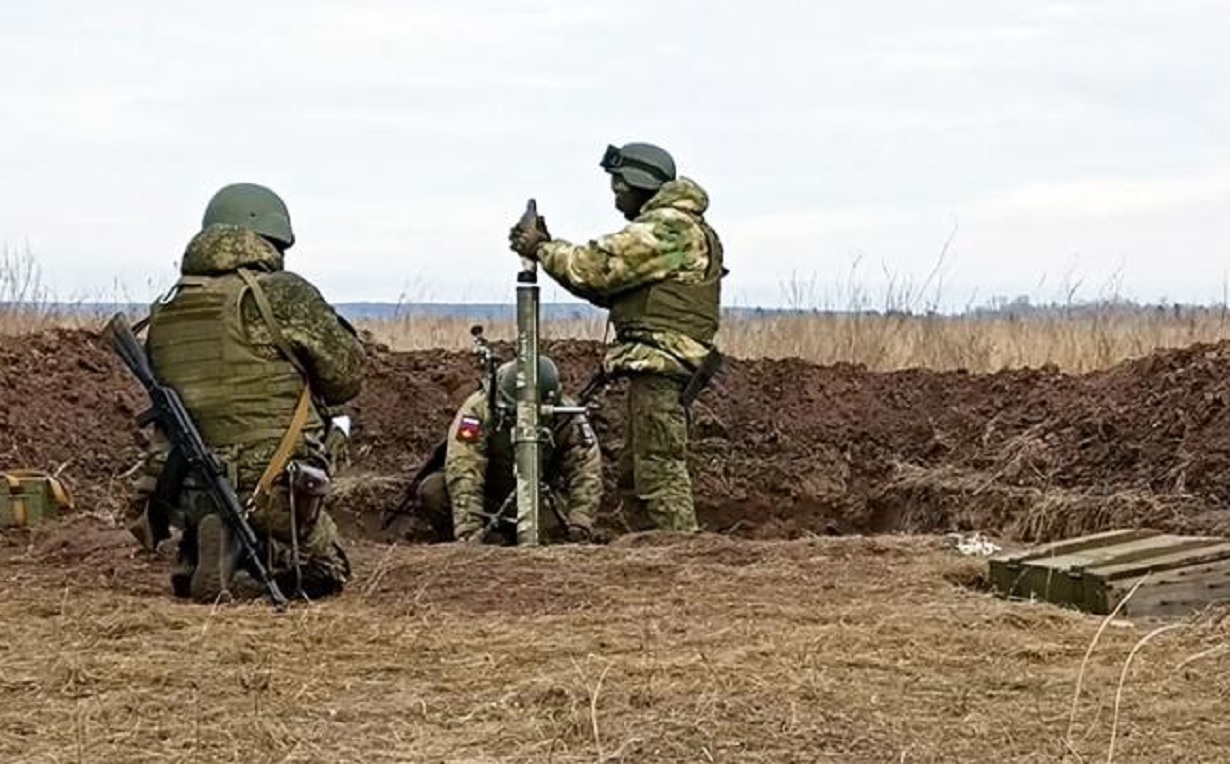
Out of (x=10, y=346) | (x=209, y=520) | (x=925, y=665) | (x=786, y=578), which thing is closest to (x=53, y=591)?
(x=209, y=520)

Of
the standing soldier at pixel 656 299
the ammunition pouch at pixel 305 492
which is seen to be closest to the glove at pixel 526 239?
the standing soldier at pixel 656 299

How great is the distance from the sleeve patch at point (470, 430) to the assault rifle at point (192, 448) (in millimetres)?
2829

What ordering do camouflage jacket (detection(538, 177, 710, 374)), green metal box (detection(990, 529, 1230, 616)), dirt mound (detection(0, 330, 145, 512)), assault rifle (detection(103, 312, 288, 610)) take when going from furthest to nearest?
dirt mound (detection(0, 330, 145, 512))
camouflage jacket (detection(538, 177, 710, 374))
assault rifle (detection(103, 312, 288, 610))
green metal box (detection(990, 529, 1230, 616))

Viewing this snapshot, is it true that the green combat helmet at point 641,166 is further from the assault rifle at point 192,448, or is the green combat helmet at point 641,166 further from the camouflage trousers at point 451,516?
the assault rifle at point 192,448

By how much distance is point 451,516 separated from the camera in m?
11.3

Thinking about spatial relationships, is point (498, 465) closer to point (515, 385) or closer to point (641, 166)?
point (515, 385)

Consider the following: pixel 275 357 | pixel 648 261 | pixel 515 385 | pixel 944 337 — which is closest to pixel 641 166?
pixel 648 261

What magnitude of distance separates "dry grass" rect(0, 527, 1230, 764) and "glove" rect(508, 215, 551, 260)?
208 cm

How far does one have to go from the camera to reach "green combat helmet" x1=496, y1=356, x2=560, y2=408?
1023 centimetres

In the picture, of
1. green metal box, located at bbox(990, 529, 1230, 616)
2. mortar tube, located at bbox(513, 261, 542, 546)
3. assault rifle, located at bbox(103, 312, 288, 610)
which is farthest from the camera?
mortar tube, located at bbox(513, 261, 542, 546)

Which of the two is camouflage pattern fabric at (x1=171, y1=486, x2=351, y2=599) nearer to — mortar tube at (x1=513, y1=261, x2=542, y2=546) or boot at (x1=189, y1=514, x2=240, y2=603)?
boot at (x1=189, y1=514, x2=240, y2=603)

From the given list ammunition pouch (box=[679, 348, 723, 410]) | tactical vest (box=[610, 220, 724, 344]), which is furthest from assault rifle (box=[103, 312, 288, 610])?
ammunition pouch (box=[679, 348, 723, 410])

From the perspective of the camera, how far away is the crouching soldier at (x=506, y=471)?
10.4 meters

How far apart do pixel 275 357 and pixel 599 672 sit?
2.42m
